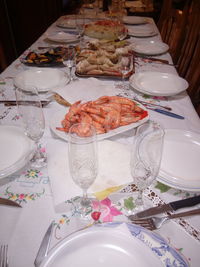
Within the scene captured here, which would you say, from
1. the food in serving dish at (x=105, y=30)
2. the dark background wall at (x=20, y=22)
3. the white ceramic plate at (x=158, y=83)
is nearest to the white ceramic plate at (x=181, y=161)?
the white ceramic plate at (x=158, y=83)

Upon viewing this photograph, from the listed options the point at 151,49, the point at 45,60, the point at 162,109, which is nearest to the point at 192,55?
the point at 151,49

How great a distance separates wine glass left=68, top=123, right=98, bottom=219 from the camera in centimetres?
61

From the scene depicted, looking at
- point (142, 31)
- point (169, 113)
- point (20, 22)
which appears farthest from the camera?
point (20, 22)

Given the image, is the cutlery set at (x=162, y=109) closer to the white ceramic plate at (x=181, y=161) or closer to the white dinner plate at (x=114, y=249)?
the white ceramic plate at (x=181, y=161)

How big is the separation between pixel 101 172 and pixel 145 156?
15 cm

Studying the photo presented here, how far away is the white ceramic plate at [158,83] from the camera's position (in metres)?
1.12

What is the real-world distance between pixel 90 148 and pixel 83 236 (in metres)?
0.25

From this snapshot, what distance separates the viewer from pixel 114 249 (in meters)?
0.50

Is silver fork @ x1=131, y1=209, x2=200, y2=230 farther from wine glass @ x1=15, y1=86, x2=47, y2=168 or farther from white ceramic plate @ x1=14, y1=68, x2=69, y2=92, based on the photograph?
white ceramic plate @ x1=14, y1=68, x2=69, y2=92

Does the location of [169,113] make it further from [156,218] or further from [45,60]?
[45,60]

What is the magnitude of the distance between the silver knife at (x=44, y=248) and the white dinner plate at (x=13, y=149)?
0.22 m

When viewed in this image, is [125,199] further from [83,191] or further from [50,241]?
[50,241]

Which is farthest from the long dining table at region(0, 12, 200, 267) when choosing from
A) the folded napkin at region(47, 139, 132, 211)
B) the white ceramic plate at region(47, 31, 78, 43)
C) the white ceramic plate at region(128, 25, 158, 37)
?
the white ceramic plate at region(128, 25, 158, 37)

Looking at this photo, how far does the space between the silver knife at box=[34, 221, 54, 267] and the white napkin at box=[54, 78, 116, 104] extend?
2.02 ft
